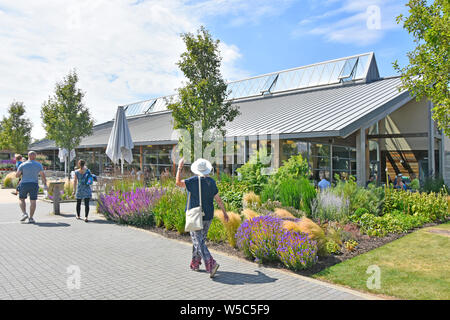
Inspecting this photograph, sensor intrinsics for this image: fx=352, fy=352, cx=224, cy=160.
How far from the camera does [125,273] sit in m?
5.39

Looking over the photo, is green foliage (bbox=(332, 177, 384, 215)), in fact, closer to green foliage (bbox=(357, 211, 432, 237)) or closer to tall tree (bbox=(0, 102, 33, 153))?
green foliage (bbox=(357, 211, 432, 237))

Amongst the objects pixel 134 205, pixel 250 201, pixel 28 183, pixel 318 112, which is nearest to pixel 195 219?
pixel 250 201

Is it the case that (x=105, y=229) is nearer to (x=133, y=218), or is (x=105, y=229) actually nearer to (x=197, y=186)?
(x=133, y=218)

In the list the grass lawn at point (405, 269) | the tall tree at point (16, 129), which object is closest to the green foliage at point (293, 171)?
the grass lawn at point (405, 269)

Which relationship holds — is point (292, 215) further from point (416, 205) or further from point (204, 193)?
point (416, 205)

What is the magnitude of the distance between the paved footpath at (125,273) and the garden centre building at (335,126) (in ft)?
22.6

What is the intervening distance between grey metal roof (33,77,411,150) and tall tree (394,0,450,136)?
10.2 ft

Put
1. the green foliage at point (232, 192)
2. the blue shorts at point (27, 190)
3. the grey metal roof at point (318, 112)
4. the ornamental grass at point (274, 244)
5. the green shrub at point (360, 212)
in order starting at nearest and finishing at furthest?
the ornamental grass at point (274, 244) → the green shrub at point (360, 212) → the green foliage at point (232, 192) → the blue shorts at point (27, 190) → the grey metal roof at point (318, 112)

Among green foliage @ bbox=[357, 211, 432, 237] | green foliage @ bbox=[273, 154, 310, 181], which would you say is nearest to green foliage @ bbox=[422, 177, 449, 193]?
green foliage @ bbox=[357, 211, 432, 237]

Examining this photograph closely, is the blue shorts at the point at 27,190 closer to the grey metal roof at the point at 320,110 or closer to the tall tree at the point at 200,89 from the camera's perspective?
the tall tree at the point at 200,89

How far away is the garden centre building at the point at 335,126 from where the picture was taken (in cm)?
1346

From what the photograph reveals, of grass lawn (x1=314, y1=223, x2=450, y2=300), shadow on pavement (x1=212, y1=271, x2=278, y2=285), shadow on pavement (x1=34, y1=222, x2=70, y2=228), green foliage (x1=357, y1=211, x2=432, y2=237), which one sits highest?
green foliage (x1=357, y1=211, x2=432, y2=237)

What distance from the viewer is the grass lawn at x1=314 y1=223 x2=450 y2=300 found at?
479cm

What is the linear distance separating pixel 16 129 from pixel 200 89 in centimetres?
3093
